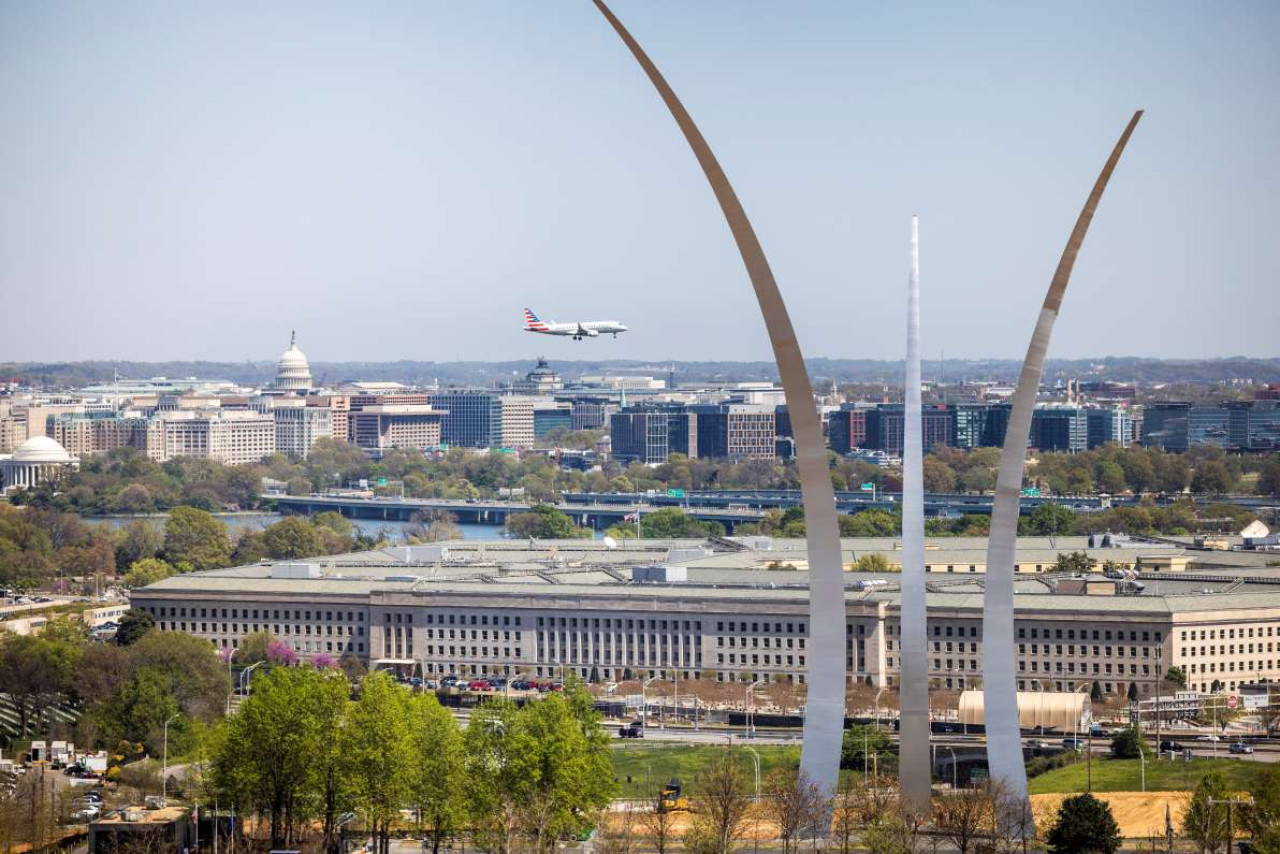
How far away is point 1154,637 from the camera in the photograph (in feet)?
224

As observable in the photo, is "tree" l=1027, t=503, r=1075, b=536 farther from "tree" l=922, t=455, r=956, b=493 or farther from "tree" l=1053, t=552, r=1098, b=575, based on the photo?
"tree" l=922, t=455, r=956, b=493

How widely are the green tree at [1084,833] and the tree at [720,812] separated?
512 centimetres

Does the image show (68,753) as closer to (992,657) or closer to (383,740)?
(383,740)

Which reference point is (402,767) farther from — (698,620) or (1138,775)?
(698,620)

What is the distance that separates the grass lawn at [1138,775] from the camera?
48.8 meters

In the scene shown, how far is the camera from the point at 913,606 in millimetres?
36625

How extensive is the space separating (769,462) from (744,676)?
115921mm

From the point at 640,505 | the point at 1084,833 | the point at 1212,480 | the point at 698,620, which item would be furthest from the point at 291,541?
the point at 1084,833

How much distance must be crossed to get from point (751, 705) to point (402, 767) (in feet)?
77.4

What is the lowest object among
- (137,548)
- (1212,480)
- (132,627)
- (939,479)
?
(137,548)

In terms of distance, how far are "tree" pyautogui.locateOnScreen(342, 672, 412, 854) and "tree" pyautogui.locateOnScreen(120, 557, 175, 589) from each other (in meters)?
52.7

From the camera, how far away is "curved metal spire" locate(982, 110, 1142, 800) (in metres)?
37.4

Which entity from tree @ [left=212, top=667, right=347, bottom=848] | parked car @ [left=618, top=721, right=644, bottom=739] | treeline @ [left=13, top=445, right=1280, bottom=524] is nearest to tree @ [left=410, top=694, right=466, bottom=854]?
tree @ [left=212, top=667, right=347, bottom=848]

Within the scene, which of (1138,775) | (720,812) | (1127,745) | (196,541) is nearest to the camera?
(720,812)
